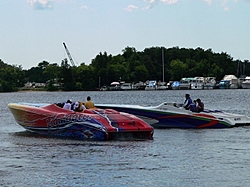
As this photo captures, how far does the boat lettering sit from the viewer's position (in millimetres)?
24650

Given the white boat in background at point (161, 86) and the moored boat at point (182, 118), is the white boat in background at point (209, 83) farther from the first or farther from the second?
the moored boat at point (182, 118)

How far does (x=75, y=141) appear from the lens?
79.8ft

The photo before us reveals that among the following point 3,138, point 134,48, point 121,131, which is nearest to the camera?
point 121,131

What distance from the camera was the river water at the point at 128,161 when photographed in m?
16.4

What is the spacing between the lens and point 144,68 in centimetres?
16188

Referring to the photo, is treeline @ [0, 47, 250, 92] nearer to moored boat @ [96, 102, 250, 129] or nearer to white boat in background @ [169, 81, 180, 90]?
white boat in background @ [169, 81, 180, 90]

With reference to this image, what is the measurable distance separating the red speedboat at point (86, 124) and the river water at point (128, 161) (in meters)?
0.48

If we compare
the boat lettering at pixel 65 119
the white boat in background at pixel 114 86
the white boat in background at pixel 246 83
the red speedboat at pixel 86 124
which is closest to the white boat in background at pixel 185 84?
the white boat in background at pixel 246 83

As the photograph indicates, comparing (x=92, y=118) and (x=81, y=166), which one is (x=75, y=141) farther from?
(x=81, y=166)

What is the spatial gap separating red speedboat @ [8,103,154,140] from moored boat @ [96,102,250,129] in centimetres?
464

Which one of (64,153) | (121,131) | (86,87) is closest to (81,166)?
(64,153)

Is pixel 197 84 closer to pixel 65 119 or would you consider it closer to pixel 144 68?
pixel 144 68

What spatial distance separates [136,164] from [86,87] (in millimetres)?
143512

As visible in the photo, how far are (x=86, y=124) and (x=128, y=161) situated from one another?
5.52 m
